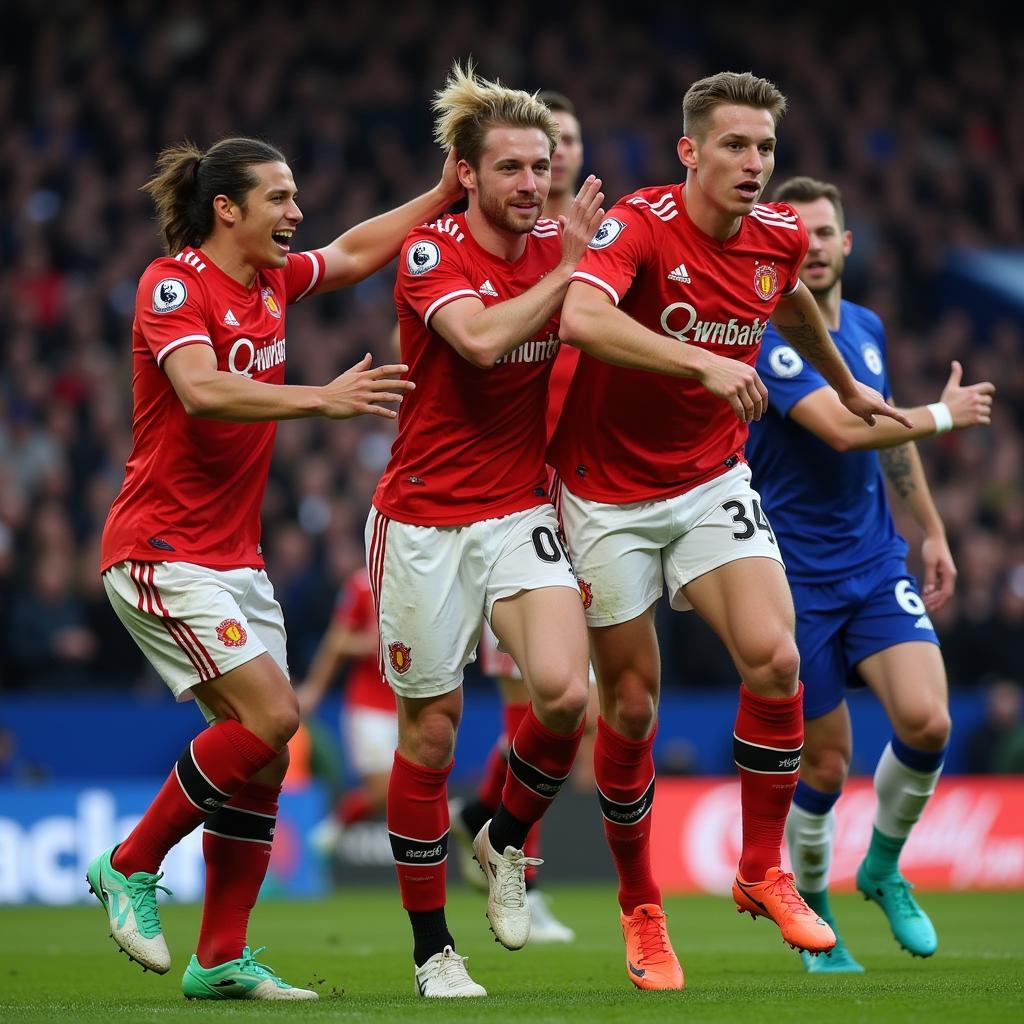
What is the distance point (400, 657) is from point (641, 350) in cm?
140

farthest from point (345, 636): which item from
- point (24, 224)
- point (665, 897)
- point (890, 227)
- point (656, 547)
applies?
point (890, 227)

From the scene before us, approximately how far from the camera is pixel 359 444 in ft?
57.4

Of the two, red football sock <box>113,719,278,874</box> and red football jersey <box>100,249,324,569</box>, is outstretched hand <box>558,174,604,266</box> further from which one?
red football sock <box>113,719,278,874</box>

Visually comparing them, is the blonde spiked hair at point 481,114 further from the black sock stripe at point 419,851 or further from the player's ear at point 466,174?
the black sock stripe at point 419,851

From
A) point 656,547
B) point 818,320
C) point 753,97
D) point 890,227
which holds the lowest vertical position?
point 890,227

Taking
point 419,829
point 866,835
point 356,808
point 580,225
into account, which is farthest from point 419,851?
point 866,835

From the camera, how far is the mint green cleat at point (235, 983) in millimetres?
6488

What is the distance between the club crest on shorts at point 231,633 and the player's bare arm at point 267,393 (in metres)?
0.74

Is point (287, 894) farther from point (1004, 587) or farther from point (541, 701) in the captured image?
point (541, 701)

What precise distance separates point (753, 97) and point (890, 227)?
1675 cm

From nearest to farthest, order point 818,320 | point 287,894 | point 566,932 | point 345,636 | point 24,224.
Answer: point 818,320 → point 566,932 → point 345,636 → point 287,894 → point 24,224

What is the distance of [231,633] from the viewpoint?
6.36 metres

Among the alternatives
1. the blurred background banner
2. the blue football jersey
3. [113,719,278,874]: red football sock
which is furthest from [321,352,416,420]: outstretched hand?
the blurred background banner

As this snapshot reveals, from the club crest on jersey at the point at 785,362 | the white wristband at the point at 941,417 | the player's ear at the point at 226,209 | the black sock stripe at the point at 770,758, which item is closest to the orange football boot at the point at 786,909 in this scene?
the black sock stripe at the point at 770,758
